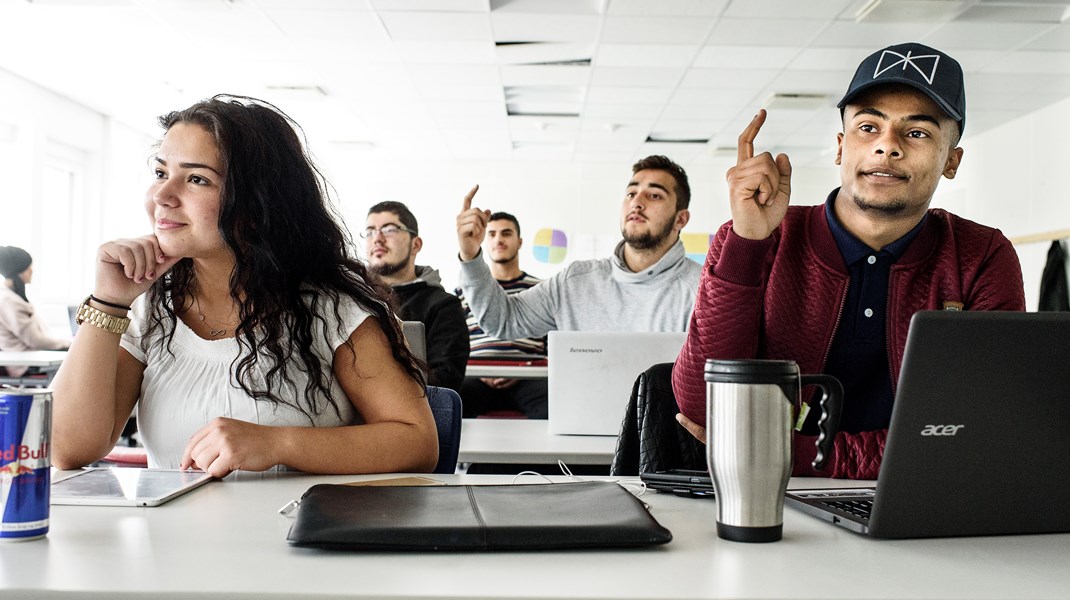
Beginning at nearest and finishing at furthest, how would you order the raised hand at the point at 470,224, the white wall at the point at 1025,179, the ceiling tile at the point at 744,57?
the raised hand at the point at 470,224 < the ceiling tile at the point at 744,57 < the white wall at the point at 1025,179

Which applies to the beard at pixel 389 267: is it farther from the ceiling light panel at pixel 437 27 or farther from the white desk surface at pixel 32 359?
the ceiling light panel at pixel 437 27

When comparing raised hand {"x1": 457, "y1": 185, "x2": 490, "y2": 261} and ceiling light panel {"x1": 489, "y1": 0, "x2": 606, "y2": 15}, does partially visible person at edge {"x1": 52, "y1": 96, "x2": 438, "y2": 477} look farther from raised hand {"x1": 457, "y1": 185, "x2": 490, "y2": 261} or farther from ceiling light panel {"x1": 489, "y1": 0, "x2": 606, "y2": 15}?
ceiling light panel {"x1": 489, "y1": 0, "x2": 606, "y2": 15}

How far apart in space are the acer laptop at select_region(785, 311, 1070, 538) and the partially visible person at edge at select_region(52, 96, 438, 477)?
746 millimetres

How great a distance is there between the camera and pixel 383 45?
581cm

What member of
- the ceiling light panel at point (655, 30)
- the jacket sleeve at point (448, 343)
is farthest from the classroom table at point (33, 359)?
the ceiling light panel at point (655, 30)

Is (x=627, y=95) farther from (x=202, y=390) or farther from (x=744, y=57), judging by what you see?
(x=202, y=390)

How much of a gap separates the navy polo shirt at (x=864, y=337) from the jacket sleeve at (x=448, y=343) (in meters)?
1.89

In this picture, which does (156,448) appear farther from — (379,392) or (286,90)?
(286,90)

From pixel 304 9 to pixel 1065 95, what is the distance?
18.3 ft

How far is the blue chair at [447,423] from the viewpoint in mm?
1499

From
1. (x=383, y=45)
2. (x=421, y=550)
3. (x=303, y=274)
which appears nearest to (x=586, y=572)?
(x=421, y=550)

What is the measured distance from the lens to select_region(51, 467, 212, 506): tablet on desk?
100 cm

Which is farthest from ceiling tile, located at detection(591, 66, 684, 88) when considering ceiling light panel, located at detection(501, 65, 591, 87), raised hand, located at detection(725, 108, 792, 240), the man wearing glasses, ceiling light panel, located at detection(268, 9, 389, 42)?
raised hand, located at detection(725, 108, 792, 240)

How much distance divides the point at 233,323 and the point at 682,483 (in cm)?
86
